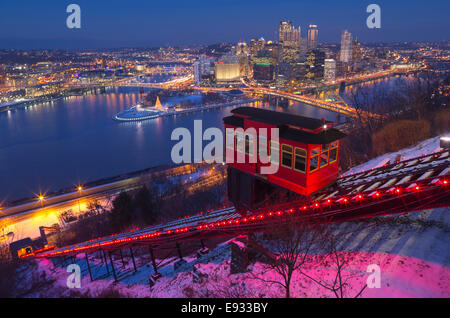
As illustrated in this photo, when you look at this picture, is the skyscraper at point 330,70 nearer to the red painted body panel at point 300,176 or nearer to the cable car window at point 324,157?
the red painted body panel at point 300,176

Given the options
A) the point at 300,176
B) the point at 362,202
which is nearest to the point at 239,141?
the point at 300,176

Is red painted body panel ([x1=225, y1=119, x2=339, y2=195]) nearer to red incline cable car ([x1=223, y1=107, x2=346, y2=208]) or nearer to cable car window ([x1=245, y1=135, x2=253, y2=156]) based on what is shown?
red incline cable car ([x1=223, y1=107, x2=346, y2=208])

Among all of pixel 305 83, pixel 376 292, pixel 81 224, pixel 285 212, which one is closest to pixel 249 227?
pixel 285 212

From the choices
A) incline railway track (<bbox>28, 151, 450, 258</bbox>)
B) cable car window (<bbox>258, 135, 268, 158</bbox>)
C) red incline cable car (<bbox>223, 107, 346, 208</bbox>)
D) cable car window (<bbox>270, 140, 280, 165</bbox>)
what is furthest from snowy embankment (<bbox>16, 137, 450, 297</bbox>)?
cable car window (<bbox>258, 135, 268, 158</bbox>)

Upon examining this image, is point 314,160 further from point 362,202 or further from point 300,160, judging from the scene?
point 362,202

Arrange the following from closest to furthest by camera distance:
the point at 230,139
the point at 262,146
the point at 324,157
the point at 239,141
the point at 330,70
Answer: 1. the point at 324,157
2. the point at 262,146
3. the point at 239,141
4. the point at 230,139
5. the point at 330,70
